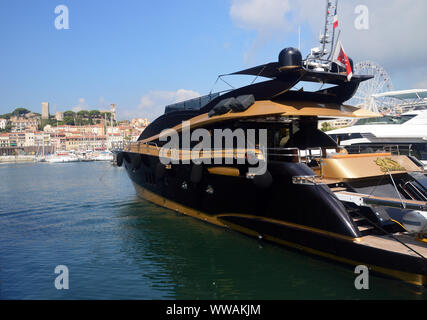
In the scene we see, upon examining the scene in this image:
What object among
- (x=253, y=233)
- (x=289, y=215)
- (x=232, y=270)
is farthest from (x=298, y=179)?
(x=232, y=270)

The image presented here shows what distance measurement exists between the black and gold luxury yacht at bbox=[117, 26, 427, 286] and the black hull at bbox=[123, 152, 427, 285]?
2 centimetres

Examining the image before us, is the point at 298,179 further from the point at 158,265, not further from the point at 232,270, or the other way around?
the point at 158,265

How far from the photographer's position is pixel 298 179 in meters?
7.65

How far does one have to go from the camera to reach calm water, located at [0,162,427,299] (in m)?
6.50

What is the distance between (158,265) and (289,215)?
11.9 feet

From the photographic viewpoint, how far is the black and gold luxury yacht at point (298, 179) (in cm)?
682

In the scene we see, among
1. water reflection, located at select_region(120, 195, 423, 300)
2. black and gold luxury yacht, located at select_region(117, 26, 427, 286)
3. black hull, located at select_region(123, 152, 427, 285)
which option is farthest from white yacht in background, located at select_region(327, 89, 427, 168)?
water reflection, located at select_region(120, 195, 423, 300)

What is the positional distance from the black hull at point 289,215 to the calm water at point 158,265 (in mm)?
389

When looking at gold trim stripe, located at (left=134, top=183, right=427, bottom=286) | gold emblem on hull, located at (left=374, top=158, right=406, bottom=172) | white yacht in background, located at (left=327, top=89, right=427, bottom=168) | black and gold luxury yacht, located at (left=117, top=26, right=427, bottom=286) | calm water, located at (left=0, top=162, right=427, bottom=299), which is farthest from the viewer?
white yacht in background, located at (left=327, top=89, right=427, bottom=168)

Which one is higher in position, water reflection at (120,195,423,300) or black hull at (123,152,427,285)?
black hull at (123,152,427,285)

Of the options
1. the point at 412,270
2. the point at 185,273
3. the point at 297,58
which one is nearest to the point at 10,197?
the point at 185,273

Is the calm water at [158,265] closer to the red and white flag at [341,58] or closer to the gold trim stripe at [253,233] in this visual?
the gold trim stripe at [253,233]

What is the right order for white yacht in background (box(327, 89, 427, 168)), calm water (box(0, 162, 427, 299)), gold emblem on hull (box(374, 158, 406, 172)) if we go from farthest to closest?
white yacht in background (box(327, 89, 427, 168))
gold emblem on hull (box(374, 158, 406, 172))
calm water (box(0, 162, 427, 299))

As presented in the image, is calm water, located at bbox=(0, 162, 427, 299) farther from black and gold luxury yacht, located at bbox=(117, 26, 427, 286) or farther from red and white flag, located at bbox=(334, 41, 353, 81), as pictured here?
red and white flag, located at bbox=(334, 41, 353, 81)
